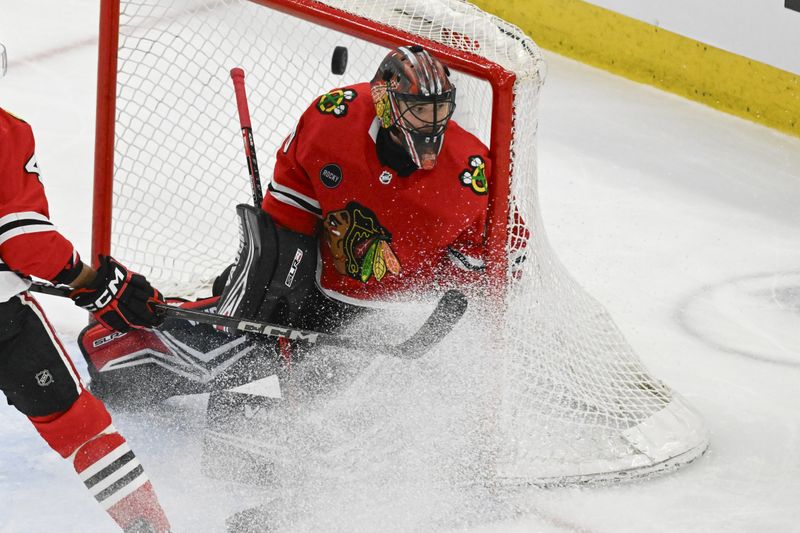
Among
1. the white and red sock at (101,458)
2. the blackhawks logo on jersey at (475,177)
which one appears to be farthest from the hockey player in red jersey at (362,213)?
the white and red sock at (101,458)

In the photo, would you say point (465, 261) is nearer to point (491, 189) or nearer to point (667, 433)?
point (491, 189)

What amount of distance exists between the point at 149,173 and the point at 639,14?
222 centimetres

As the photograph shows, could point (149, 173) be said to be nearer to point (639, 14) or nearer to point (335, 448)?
point (335, 448)

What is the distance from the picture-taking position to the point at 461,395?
234 centimetres

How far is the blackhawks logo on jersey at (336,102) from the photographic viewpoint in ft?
7.24

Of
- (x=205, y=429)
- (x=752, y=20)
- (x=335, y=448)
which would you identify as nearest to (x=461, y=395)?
(x=335, y=448)

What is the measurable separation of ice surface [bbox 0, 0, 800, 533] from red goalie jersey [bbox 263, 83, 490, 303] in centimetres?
50

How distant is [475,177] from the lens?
7.02 ft

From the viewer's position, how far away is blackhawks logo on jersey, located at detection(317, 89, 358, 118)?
2.21m

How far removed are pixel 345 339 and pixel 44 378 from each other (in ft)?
2.18

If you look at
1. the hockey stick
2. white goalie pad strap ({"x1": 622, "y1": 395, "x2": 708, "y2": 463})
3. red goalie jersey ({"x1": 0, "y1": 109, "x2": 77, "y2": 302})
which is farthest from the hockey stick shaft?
white goalie pad strap ({"x1": 622, "y1": 395, "x2": 708, "y2": 463})

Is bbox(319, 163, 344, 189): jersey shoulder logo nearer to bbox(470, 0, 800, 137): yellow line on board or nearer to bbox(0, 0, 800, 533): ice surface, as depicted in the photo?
bbox(0, 0, 800, 533): ice surface

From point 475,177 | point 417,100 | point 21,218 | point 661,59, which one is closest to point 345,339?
point 475,177

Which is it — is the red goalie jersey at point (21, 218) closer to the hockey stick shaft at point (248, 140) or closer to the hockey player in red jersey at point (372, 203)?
the hockey player in red jersey at point (372, 203)
